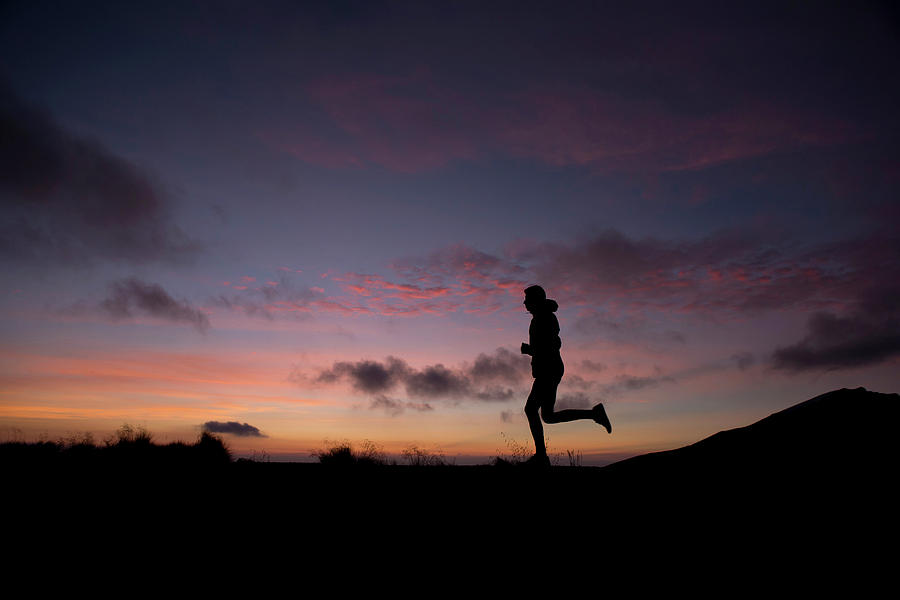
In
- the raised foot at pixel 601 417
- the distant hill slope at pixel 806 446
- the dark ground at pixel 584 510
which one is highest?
the raised foot at pixel 601 417

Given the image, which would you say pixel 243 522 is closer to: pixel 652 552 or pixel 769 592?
pixel 652 552

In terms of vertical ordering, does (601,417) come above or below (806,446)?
above

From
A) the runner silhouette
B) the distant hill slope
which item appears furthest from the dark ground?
the runner silhouette

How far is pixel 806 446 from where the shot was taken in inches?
162

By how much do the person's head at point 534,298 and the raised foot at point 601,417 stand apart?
5.87 feet

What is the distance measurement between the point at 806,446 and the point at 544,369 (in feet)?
11.9

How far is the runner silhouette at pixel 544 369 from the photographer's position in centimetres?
737

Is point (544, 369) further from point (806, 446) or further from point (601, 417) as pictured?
point (806, 446)

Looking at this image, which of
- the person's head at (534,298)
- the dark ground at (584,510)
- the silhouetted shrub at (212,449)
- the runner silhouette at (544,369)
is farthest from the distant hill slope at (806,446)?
the silhouetted shrub at (212,449)

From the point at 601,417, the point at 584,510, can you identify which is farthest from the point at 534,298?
the point at 584,510

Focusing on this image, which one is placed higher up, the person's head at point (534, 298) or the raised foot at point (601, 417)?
the person's head at point (534, 298)

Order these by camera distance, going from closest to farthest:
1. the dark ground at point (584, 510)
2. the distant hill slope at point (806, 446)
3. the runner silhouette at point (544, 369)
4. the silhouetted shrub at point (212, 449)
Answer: the dark ground at point (584, 510) → the distant hill slope at point (806, 446) → the runner silhouette at point (544, 369) → the silhouetted shrub at point (212, 449)

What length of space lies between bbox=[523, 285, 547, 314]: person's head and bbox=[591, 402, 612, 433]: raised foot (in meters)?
1.79

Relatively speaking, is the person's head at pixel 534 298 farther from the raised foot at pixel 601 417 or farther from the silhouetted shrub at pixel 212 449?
the silhouetted shrub at pixel 212 449
